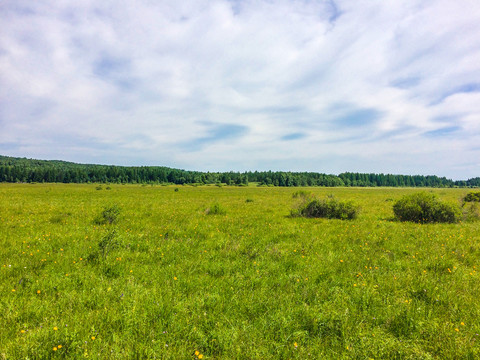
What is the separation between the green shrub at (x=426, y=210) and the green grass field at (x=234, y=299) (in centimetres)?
689

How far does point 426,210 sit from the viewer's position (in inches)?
588

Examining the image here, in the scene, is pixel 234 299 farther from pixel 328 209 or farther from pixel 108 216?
pixel 328 209

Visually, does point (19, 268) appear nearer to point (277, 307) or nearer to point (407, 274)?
point (277, 307)

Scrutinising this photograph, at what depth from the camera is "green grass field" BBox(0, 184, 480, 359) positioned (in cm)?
354

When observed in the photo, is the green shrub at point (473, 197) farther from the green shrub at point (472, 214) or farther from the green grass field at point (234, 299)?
the green grass field at point (234, 299)

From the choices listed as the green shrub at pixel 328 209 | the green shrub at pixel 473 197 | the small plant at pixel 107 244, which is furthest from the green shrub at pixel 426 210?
the small plant at pixel 107 244

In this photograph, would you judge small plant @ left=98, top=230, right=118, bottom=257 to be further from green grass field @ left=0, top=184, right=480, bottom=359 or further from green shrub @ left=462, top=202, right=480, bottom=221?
green shrub @ left=462, top=202, right=480, bottom=221

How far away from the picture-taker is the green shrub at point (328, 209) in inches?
605

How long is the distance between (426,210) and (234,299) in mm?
16285

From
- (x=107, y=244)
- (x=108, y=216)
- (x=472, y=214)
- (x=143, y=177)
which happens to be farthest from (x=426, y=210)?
(x=143, y=177)

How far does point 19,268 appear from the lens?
5938mm

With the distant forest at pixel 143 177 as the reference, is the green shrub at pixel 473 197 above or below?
below

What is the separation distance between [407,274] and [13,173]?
637ft

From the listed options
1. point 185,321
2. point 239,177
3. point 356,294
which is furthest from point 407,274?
point 239,177
